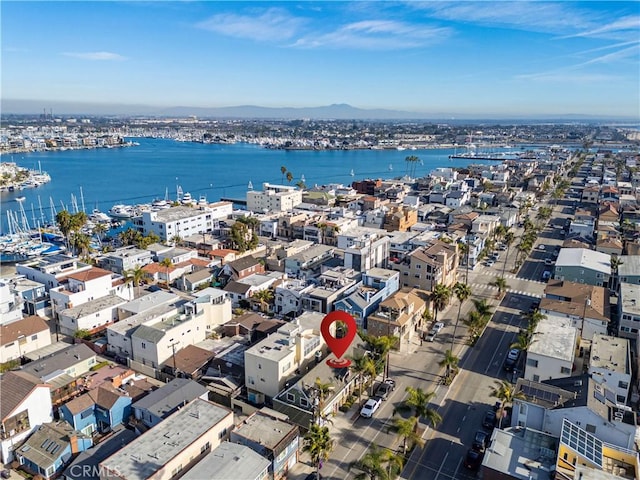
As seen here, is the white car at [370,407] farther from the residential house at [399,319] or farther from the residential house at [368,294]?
the residential house at [368,294]

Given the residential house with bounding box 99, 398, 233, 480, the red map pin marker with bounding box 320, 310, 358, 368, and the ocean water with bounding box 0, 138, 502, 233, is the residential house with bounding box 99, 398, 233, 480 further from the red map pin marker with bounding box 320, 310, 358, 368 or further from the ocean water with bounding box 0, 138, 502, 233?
the ocean water with bounding box 0, 138, 502, 233

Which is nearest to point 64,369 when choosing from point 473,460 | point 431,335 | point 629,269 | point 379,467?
point 379,467

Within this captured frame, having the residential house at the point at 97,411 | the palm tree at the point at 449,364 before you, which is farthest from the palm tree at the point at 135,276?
the palm tree at the point at 449,364

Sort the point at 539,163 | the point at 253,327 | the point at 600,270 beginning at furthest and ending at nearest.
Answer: the point at 539,163 < the point at 600,270 < the point at 253,327

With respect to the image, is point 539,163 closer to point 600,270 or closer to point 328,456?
point 600,270

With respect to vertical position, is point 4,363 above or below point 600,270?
below

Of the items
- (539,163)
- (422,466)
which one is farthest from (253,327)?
(539,163)
